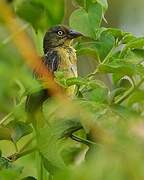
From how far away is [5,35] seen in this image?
26.4 inches

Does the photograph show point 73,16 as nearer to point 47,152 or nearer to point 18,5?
point 47,152

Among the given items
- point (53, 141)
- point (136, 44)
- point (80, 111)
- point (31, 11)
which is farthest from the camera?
point (136, 44)

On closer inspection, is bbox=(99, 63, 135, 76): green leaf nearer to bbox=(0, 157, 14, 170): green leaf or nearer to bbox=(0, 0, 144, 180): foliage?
bbox=(0, 0, 144, 180): foliage

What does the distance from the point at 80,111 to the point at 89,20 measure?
875 mm

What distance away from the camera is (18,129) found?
60.3 inches

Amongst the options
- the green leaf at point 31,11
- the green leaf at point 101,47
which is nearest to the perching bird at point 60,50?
the green leaf at point 101,47

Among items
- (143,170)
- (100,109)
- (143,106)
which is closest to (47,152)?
(100,109)

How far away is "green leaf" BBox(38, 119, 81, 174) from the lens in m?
1.20

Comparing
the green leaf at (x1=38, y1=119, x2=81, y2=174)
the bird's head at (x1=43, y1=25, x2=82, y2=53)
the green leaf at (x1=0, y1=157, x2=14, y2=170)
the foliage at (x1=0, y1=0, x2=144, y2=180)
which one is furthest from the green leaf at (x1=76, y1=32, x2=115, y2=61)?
the bird's head at (x1=43, y1=25, x2=82, y2=53)

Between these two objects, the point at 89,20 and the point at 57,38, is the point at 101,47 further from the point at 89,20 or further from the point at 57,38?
the point at 57,38

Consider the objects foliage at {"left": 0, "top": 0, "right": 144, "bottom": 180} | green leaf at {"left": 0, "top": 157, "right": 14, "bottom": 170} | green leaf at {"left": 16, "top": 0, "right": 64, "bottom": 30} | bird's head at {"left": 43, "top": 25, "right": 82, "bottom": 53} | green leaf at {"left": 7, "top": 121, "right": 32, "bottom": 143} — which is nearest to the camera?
foliage at {"left": 0, "top": 0, "right": 144, "bottom": 180}

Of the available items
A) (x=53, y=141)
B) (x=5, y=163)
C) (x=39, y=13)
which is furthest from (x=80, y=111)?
(x=5, y=163)

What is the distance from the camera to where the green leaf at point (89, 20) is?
1608 mm

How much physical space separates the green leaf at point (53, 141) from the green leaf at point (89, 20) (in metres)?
0.31
